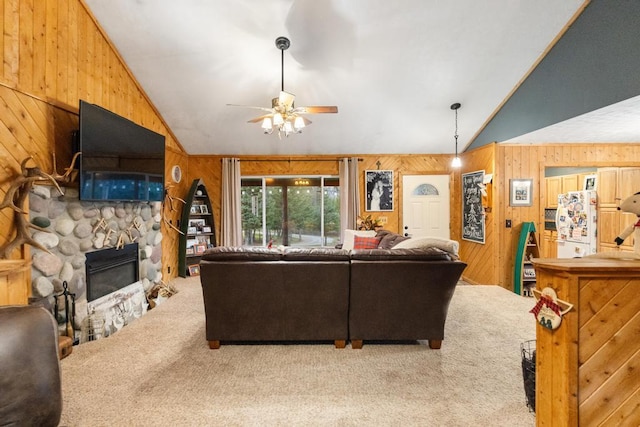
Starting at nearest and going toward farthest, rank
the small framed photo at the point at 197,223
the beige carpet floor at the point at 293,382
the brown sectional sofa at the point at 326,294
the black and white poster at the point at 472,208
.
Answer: the beige carpet floor at the point at 293,382, the brown sectional sofa at the point at 326,294, the black and white poster at the point at 472,208, the small framed photo at the point at 197,223

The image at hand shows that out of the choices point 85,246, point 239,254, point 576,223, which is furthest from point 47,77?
point 576,223

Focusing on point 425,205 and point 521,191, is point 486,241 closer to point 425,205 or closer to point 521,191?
point 521,191

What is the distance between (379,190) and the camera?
246 inches

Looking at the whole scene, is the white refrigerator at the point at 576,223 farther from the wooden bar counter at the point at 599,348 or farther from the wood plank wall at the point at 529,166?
the wooden bar counter at the point at 599,348

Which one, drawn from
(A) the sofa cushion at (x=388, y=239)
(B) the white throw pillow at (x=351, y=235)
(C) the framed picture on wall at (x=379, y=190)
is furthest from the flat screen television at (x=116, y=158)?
(C) the framed picture on wall at (x=379, y=190)

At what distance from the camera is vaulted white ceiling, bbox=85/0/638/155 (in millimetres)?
3246

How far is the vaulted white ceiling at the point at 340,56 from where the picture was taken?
3246 millimetres

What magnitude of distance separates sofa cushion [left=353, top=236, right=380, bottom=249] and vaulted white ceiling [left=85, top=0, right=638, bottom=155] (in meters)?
2.06

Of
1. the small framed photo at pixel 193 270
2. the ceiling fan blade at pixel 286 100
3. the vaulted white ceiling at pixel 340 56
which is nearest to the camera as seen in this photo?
the ceiling fan blade at pixel 286 100

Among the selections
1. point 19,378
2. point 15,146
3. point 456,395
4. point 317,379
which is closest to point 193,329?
point 317,379

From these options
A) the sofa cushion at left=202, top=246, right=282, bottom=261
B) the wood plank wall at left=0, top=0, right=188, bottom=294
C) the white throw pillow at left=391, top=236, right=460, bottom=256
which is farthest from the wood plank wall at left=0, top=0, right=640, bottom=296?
the white throw pillow at left=391, top=236, right=460, bottom=256

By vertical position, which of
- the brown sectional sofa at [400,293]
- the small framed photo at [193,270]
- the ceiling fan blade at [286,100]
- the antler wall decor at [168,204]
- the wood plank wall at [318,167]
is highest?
the ceiling fan blade at [286,100]

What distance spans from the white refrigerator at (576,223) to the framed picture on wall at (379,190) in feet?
9.14

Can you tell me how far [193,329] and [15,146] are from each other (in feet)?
7.61
